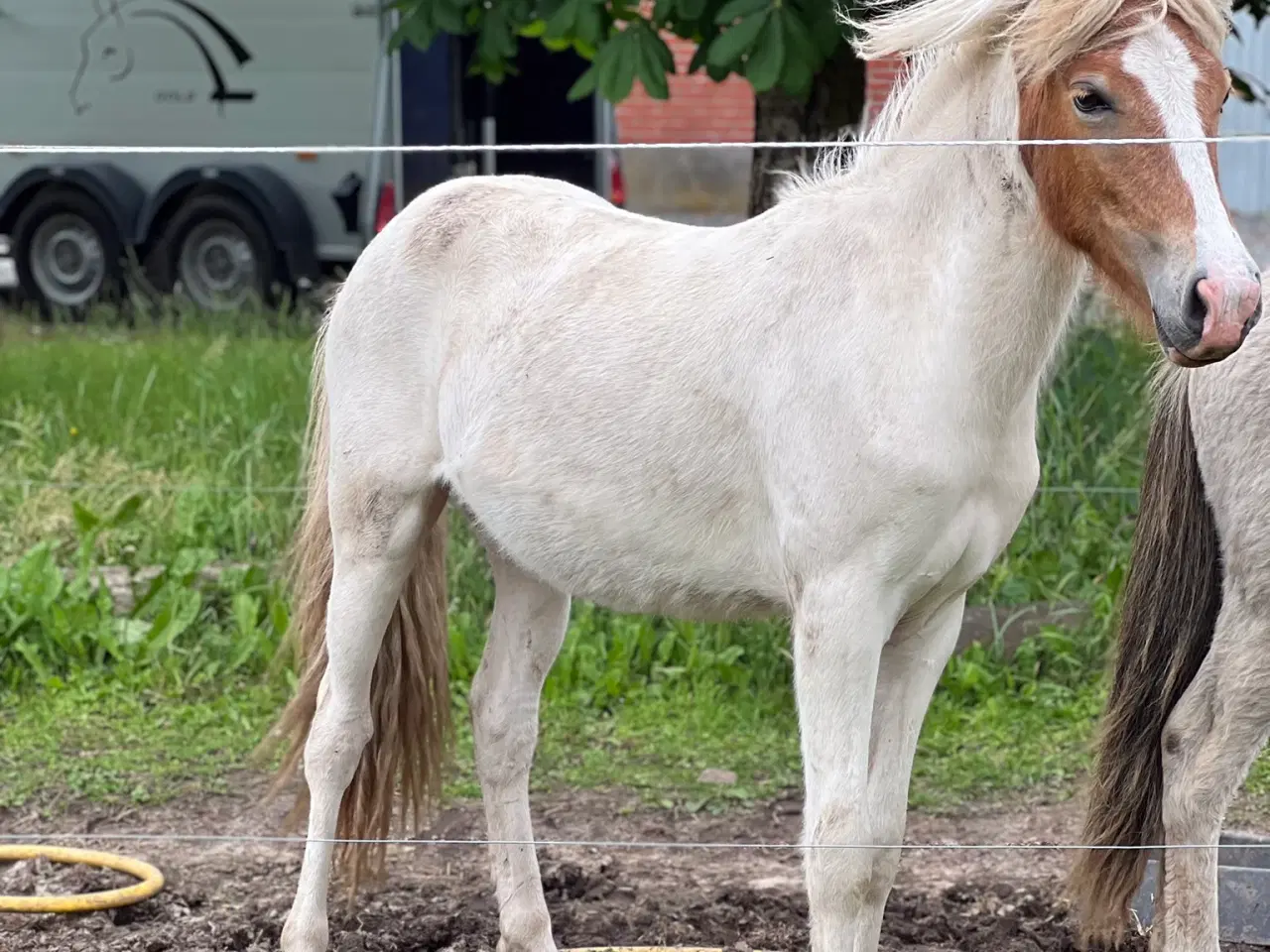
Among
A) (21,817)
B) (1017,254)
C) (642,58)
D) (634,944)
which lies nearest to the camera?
(1017,254)

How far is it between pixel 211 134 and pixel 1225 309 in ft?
37.9

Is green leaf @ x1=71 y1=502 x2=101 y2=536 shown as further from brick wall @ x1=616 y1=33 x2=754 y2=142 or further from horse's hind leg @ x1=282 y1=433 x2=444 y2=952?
brick wall @ x1=616 y1=33 x2=754 y2=142

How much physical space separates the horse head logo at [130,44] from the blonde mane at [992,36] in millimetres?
10368

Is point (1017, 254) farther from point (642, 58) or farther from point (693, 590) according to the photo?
point (642, 58)

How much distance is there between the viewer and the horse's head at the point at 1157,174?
2.49 m

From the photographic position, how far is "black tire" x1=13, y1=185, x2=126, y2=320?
12758mm

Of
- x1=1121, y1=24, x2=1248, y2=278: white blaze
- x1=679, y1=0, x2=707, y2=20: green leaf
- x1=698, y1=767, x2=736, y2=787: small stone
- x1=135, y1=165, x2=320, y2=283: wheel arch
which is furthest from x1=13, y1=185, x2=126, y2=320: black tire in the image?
x1=1121, y1=24, x2=1248, y2=278: white blaze

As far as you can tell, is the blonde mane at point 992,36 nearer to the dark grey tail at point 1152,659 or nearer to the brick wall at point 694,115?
the dark grey tail at point 1152,659

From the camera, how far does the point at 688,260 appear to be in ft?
10.9

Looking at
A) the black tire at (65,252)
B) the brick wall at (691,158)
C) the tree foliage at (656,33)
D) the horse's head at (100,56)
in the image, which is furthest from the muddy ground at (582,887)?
the brick wall at (691,158)

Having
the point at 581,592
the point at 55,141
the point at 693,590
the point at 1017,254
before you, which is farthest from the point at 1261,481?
the point at 55,141

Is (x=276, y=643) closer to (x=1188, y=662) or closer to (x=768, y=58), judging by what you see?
(x=768, y=58)

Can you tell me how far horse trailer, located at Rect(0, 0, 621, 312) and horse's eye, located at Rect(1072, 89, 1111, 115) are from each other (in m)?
9.56

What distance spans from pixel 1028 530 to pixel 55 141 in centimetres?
970
